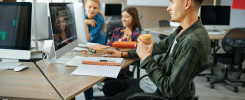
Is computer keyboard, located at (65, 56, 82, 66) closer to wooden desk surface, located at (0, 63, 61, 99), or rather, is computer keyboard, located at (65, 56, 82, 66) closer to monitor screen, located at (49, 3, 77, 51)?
monitor screen, located at (49, 3, 77, 51)

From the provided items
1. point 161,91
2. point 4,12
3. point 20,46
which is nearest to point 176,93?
point 161,91

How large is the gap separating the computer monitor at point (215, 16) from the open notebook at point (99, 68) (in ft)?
8.79

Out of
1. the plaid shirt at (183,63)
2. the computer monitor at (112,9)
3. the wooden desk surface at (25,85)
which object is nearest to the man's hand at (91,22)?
the wooden desk surface at (25,85)

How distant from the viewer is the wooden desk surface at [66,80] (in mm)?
1315

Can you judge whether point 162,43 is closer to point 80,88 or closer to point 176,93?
point 176,93

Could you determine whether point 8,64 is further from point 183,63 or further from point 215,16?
point 215,16

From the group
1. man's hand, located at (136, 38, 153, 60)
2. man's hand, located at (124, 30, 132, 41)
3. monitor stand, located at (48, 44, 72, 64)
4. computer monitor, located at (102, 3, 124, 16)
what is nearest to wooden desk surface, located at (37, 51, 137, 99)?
monitor stand, located at (48, 44, 72, 64)

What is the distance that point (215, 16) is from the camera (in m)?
4.11

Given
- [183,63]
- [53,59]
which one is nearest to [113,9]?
[53,59]

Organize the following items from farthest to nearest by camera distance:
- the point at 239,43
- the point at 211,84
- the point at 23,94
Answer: the point at 211,84 → the point at 239,43 → the point at 23,94

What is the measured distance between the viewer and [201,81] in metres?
3.73

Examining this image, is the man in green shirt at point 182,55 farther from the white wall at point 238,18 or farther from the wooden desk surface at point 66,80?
the white wall at point 238,18

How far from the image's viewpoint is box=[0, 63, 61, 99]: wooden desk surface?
1238mm

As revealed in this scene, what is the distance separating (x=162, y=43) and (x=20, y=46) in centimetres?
106
